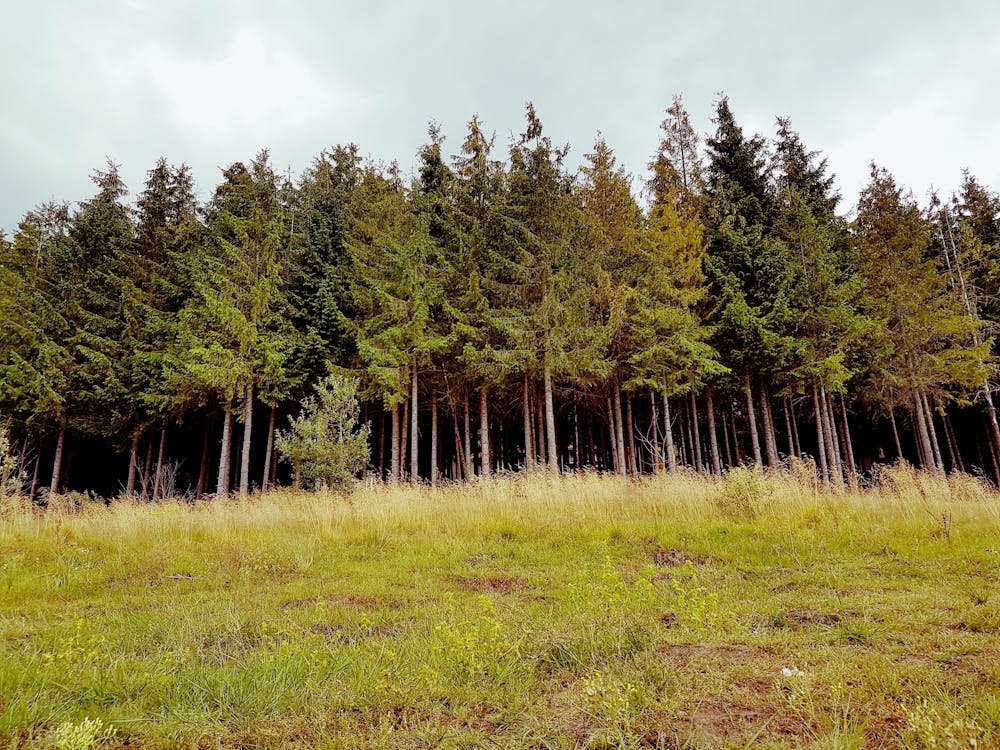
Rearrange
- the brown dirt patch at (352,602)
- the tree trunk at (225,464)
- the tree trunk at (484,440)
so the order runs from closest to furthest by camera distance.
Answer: the brown dirt patch at (352,602) → the tree trunk at (484,440) → the tree trunk at (225,464)

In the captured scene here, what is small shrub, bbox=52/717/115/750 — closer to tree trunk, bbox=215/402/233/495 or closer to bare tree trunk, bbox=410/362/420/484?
bare tree trunk, bbox=410/362/420/484

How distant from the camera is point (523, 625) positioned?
3.98 metres

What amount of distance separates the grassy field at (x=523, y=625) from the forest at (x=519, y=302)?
7.70 meters

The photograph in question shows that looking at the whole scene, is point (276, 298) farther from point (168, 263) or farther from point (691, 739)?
point (691, 739)

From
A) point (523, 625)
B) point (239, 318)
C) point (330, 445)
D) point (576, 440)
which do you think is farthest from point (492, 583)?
point (576, 440)

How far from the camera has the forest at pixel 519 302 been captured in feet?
57.8

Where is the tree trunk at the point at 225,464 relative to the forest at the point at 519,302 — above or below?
below

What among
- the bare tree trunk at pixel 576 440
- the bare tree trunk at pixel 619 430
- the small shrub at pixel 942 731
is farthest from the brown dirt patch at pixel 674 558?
the bare tree trunk at pixel 576 440

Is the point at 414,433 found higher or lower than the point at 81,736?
higher

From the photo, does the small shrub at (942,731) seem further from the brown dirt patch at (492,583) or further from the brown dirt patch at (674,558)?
the brown dirt patch at (674,558)

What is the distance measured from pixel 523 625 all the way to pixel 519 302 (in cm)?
1454

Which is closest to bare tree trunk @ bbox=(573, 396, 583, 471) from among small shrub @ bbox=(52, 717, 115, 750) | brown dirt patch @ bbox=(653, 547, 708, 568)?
brown dirt patch @ bbox=(653, 547, 708, 568)

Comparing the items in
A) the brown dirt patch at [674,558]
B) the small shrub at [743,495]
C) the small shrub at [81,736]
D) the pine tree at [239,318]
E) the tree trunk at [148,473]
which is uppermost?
the pine tree at [239,318]

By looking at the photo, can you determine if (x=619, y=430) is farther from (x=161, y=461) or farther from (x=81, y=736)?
(x=161, y=461)
